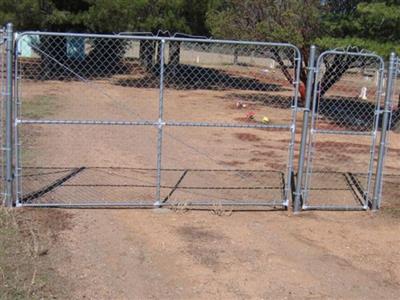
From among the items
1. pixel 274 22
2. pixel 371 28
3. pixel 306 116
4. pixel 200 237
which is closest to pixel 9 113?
pixel 200 237

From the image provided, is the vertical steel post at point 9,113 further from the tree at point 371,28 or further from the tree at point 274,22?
the tree at point 274,22

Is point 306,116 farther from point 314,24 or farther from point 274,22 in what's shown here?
point 274,22

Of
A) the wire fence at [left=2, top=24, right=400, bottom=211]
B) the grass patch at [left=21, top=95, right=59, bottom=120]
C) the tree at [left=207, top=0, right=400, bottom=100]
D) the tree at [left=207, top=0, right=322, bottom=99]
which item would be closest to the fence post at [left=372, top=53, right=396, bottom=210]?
the wire fence at [left=2, top=24, right=400, bottom=211]

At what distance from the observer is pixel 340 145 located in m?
13.6

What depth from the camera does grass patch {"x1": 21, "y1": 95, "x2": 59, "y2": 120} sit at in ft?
52.0

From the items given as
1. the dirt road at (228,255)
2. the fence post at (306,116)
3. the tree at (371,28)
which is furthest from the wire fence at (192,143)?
the tree at (371,28)

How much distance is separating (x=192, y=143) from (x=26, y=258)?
7188 mm

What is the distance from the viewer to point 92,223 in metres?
6.99

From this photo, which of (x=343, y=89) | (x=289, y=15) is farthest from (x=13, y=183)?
(x=343, y=89)

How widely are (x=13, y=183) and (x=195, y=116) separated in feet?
35.5

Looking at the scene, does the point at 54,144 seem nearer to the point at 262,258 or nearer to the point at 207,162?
the point at 207,162

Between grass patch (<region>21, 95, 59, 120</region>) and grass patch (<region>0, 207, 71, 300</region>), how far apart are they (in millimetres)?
8811

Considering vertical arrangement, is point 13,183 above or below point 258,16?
below

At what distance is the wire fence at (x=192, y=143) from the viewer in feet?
25.1
